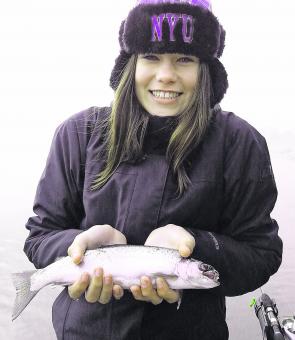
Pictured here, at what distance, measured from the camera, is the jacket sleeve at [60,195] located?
264cm

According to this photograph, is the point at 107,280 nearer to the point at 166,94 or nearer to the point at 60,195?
the point at 60,195

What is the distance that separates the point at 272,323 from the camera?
10.7ft

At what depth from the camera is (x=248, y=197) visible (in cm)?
250

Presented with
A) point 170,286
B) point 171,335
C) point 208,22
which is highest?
point 208,22

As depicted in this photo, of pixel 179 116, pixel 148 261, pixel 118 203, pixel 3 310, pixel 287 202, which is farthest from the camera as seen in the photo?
pixel 287 202

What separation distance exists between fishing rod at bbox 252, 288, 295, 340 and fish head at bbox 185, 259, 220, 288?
110 cm

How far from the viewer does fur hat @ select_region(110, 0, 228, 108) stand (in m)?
2.59

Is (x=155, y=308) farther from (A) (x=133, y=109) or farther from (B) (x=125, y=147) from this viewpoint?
(A) (x=133, y=109)

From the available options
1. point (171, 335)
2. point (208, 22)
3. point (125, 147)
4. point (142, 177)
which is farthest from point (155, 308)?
point (208, 22)

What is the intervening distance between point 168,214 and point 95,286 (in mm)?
514

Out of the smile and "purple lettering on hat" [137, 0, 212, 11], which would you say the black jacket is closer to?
the smile

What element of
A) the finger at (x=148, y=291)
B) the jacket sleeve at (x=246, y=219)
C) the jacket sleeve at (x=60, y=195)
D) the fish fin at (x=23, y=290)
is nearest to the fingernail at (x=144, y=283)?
the finger at (x=148, y=291)

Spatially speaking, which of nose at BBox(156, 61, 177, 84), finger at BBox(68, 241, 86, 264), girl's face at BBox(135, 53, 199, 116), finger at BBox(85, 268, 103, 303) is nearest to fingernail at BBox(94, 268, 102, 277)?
finger at BBox(85, 268, 103, 303)

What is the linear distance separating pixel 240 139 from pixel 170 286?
34.2 inches
